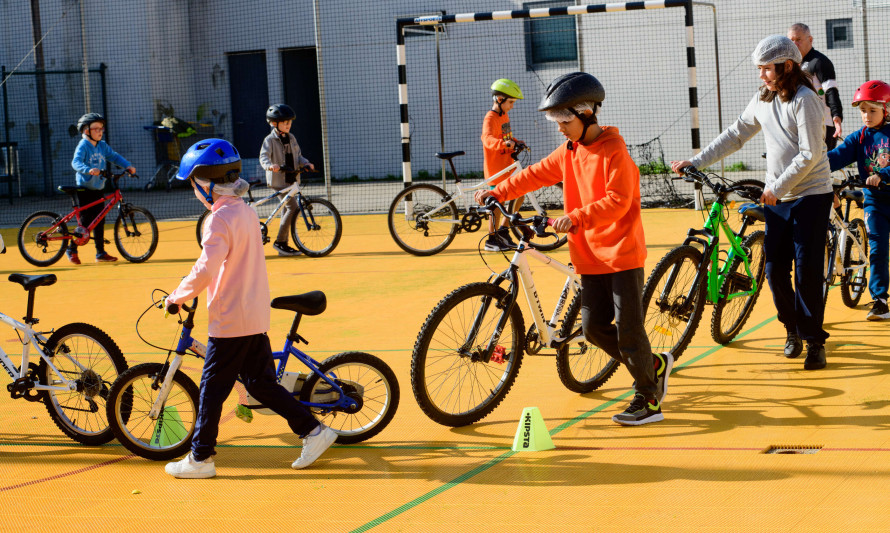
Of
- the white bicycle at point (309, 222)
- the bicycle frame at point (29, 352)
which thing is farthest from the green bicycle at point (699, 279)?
the white bicycle at point (309, 222)

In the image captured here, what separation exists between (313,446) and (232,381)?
469 millimetres

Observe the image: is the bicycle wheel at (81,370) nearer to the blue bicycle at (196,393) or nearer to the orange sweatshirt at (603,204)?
the blue bicycle at (196,393)

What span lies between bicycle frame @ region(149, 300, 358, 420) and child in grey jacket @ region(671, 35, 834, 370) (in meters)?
2.24

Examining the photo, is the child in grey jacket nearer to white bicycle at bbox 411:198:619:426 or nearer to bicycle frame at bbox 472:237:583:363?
bicycle frame at bbox 472:237:583:363

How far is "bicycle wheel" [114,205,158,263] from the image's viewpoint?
12.4 meters

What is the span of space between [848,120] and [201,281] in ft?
52.2

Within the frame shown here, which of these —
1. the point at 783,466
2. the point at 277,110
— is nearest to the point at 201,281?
the point at 783,466

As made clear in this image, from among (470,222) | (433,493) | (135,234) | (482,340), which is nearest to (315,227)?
(470,222)

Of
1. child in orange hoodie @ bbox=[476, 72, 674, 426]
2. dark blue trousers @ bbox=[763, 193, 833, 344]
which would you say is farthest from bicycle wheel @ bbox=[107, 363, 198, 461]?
dark blue trousers @ bbox=[763, 193, 833, 344]

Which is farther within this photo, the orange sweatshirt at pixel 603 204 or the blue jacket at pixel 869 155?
the blue jacket at pixel 869 155

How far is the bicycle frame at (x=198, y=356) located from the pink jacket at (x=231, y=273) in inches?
6.2

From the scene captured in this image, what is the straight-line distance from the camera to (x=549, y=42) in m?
21.4

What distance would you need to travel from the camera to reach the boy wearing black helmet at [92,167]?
11969 mm

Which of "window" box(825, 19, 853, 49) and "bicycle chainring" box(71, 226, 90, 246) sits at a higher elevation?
"window" box(825, 19, 853, 49)
